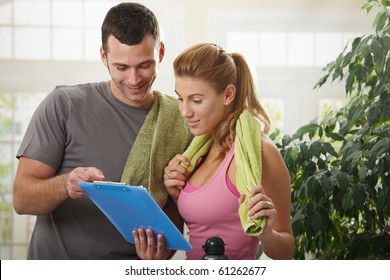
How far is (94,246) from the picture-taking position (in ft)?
5.80

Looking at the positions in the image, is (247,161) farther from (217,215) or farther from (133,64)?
(133,64)

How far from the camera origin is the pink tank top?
5.16 ft

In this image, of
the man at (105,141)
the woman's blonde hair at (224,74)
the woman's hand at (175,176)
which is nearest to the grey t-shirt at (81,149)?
the man at (105,141)

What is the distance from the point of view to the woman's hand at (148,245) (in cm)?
158

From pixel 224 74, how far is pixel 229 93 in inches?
1.8

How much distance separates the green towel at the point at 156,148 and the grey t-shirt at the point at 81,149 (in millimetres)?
26

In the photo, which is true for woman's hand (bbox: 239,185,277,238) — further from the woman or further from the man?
the man

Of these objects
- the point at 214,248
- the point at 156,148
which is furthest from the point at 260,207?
the point at 156,148

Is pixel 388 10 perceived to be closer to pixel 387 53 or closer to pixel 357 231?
pixel 387 53

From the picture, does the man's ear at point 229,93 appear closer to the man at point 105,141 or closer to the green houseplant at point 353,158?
the man at point 105,141

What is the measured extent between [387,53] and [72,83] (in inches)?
34.6

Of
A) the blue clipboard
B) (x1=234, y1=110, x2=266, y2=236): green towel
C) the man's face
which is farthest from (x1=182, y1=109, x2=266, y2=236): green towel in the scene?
the man's face

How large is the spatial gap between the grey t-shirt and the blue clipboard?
15 cm
